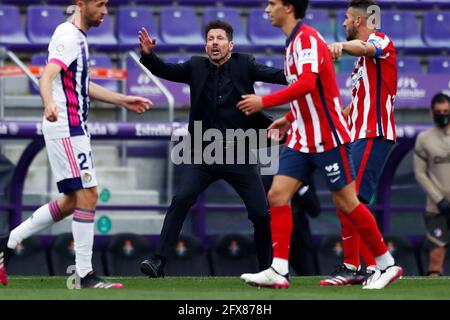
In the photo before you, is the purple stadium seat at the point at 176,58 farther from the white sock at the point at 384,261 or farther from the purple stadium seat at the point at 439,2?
the white sock at the point at 384,261

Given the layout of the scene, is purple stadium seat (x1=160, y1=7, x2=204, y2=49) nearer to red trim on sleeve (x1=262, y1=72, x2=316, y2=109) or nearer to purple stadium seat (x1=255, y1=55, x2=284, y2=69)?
purple stadium seat (x1=255, y1=55, x2=284, y2=69)

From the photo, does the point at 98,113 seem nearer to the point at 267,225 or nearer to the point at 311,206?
the point at 311,206

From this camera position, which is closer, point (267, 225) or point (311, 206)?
point (267, 225)

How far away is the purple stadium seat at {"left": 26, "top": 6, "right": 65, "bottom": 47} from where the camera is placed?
14.6 meters

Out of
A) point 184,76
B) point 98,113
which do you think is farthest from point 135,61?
point 184,76

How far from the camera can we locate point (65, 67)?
750cm

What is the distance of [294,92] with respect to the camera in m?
7.36

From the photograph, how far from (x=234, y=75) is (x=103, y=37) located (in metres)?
6.29

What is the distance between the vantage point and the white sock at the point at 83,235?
7684 mm

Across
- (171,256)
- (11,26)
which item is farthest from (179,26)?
(171,256)

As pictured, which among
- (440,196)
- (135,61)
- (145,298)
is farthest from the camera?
(135,61)
